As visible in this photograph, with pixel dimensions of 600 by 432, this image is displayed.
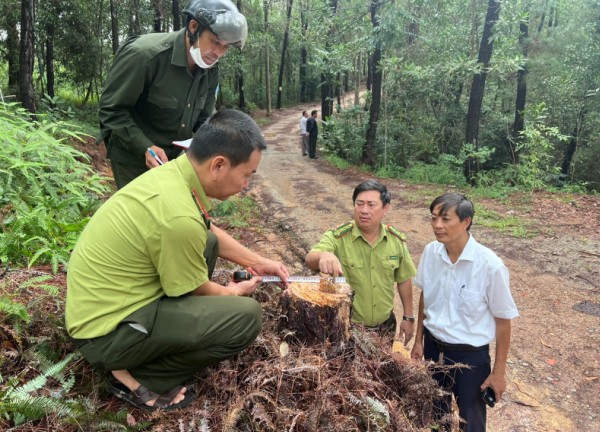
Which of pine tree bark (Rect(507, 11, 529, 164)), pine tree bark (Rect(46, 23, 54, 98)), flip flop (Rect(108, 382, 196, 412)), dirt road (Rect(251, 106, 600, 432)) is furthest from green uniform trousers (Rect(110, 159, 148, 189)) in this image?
pine tree bark (Rect(46, 23, 54, 98))

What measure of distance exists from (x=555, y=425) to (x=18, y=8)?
15.9m

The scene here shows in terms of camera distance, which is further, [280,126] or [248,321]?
[280,126]

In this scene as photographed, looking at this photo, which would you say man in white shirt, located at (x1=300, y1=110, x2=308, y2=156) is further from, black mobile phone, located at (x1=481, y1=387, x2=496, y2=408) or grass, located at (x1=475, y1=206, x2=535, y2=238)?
black mobile phone, located at (x1=481, y1=387, x2=496, y2=408)

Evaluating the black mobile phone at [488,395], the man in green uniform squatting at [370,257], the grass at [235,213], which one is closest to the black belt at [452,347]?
the black mobile phone at [488,395]

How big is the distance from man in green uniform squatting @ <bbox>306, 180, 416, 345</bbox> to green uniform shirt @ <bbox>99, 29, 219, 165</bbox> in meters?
1.49

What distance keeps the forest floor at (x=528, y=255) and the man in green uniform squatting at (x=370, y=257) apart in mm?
1121

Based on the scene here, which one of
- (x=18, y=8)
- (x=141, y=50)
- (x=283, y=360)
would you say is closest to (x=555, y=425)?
(x=283, y=360)

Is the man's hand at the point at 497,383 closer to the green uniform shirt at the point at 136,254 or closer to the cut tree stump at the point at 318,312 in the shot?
the cut tree stump at the point at 318,312

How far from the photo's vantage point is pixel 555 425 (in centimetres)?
399

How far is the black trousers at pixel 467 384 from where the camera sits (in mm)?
3023

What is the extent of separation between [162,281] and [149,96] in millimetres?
1784

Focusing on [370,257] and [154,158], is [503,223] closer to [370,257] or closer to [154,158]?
[370,257]

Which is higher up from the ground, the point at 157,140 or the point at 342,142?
the point at 157,140

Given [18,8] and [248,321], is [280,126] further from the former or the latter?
[248,321]
